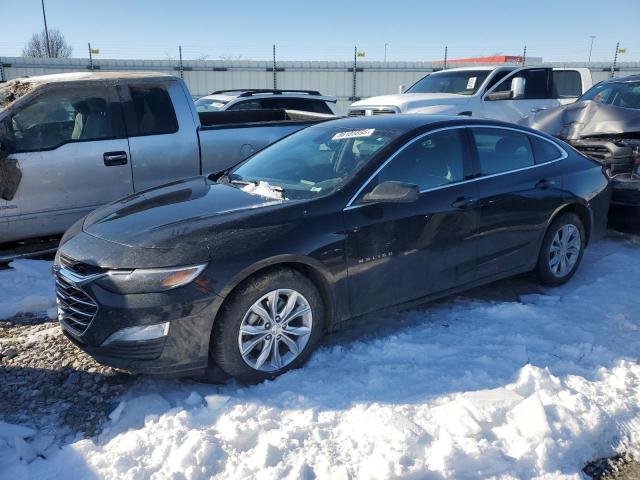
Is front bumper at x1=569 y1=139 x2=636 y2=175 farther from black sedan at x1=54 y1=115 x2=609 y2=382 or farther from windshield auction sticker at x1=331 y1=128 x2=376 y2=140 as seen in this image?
windshield auction sticker at x1=331 y1=128 x2=376 y2=140

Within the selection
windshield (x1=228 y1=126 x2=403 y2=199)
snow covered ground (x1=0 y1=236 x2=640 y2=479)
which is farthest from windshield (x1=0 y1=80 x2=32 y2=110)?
snow covered ground (x1=0 y1=236 x2=640 y2=479)

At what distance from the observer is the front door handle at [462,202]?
4113 mm

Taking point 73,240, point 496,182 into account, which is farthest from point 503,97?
point 73,240

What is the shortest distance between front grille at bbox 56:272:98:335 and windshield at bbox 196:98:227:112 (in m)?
7.79

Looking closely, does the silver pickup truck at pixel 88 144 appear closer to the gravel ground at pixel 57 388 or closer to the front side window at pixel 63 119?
the front side window at pixel 63 119

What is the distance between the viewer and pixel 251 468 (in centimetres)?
265

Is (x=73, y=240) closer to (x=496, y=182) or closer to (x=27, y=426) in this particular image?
(x=27, y=426)

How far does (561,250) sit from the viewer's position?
197 inches

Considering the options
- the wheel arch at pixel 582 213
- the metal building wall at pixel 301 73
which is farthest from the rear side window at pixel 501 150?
the metal building wall at pixel 301 73

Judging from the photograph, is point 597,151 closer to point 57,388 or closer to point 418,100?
point 418,100

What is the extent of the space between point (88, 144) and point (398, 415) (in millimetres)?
4116

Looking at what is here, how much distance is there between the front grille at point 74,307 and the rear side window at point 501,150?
116 inches

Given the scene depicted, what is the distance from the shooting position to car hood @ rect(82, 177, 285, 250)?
3.27m

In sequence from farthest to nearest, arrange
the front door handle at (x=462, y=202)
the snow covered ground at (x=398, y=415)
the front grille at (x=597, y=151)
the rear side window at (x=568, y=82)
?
the rear side window at (x=568, y=82) < the front grille at (x=597, y=151) < the front door handle at (x=462, y=202) < the snow covered ground at (x=398, y=415)
